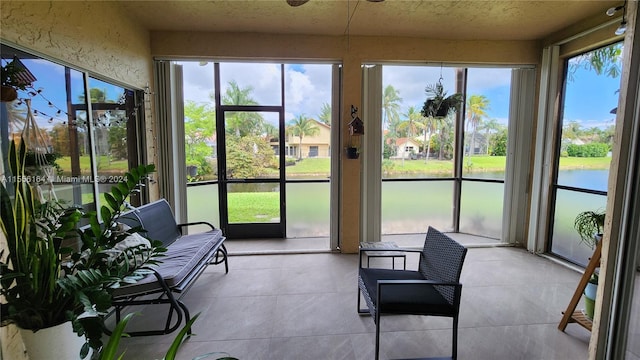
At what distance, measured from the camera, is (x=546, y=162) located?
3.84 m

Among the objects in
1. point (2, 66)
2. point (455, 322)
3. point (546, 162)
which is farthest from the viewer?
point (546, 162)

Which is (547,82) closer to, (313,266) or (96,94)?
(313,266)

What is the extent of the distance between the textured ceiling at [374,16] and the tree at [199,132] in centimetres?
108

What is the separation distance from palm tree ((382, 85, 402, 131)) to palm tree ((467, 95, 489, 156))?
1209 mm

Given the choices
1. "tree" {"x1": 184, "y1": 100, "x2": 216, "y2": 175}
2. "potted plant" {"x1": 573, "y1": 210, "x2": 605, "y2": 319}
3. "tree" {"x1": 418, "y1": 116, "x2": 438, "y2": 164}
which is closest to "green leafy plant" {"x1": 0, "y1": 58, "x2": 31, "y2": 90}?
"tree" {"x1": 184, "y1": 100, "x2": 216, "y2": 175}

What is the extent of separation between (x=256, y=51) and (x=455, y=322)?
3.63 m

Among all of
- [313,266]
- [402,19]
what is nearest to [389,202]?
[313,266]

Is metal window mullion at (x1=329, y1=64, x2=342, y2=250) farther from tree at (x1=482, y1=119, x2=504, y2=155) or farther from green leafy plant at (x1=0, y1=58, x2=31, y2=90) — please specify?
green leafy plant at (x1=0, y1=58, x2=31, y2=90)

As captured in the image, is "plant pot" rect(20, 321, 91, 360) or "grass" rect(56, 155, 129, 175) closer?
"plant pot" rect(20, 321, 91, 360)

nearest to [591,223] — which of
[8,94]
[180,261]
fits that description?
[180,261]

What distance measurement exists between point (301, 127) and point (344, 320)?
2.89m

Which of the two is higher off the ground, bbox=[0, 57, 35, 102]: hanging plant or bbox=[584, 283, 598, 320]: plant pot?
bbox=[0, 57, 35, 102]: hanging plant

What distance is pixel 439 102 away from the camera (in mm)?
3789

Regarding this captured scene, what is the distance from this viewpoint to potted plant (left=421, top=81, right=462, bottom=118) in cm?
377
